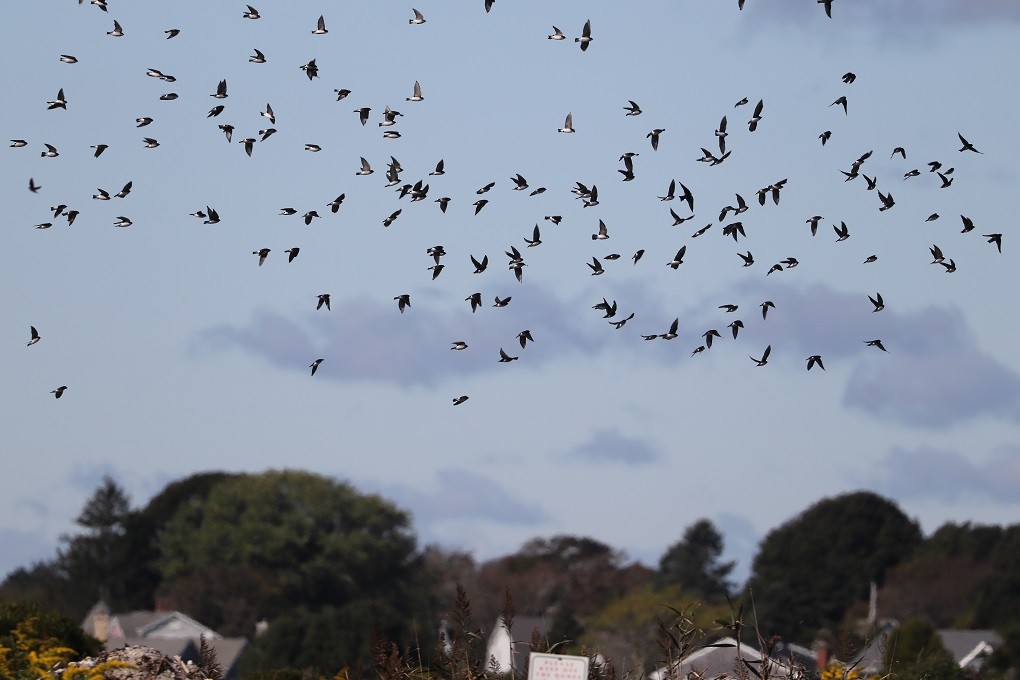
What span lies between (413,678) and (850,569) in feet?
378

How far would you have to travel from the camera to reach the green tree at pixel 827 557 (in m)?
120

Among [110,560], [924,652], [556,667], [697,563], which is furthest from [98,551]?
[556,667]

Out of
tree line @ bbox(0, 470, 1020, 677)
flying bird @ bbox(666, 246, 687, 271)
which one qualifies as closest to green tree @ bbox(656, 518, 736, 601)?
tree line @ bbox(0, 470, 1020, 677)

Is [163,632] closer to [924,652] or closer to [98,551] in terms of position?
[98,551]

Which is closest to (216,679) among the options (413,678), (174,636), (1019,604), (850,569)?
(413,678)

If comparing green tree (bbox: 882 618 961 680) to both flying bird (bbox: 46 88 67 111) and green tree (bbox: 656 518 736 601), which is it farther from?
green tree (bbox: 656 518 736 601)

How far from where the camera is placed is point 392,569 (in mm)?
120500

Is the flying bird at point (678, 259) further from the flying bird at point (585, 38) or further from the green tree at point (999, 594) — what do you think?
the green tree at point (999, 594)

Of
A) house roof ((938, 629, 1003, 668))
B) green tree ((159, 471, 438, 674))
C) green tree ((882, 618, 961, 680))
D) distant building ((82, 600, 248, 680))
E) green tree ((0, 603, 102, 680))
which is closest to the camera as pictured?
green tree ((0, 603, 102, 680))

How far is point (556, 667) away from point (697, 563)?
131 m

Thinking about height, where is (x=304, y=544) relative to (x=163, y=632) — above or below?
above

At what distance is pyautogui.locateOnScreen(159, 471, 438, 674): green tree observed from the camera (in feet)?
382

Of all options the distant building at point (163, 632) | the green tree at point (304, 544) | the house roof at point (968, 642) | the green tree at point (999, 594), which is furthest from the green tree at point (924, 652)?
the green tree at point (304, 544)

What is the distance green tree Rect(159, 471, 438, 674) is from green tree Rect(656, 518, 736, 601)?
89.9 feet
